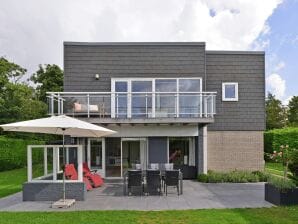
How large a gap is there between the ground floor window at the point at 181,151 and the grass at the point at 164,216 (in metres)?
8.30

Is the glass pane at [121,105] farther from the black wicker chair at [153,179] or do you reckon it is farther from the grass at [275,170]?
the grass at [275,170]

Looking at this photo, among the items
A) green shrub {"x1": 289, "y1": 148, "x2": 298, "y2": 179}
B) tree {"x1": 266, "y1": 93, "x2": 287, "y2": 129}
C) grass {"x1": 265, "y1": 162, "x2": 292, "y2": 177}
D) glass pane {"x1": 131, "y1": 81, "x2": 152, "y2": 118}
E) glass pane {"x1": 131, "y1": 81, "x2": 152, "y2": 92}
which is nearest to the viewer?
green shrub {"x1": 289, "y1": 148, "x2": 298, "y2": 179}

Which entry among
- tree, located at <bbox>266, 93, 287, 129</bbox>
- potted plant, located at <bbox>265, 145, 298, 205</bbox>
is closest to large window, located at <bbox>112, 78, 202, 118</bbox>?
potted plant, located at <bbox>265, 145, 298, 205</bbox>

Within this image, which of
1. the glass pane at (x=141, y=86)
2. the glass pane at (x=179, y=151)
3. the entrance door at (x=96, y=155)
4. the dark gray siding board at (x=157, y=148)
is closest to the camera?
the dark gray siding board at (x=157, y=148)

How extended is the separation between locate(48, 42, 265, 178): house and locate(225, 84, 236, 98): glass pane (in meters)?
0.05

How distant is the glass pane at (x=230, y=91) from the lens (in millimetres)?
19719

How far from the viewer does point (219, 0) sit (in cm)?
1641

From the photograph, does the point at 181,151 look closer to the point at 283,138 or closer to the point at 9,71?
the point at 283,138

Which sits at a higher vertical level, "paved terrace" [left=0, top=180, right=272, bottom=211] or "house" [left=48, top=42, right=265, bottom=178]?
"house" [left=48, top=42, right=265, bottom=178]

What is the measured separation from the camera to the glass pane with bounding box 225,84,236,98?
776 inches

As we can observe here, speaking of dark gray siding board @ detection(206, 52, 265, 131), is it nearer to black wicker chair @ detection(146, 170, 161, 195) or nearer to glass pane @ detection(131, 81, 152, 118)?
glass pane @ detection(131, 81, 152, 118)

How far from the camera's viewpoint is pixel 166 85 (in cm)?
1888

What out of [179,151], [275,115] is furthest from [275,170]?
[275,115]

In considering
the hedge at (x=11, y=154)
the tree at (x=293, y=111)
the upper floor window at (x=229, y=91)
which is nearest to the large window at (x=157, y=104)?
the upper floor window at (x=229, y=91)
